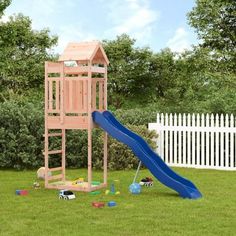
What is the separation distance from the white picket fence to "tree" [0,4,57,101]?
12.4 metres

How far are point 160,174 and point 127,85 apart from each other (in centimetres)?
1852

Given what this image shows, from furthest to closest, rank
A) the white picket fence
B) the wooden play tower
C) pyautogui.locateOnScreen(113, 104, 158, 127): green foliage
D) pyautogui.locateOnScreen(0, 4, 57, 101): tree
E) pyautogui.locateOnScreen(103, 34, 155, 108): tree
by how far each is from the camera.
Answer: pyautogui.locateOnScreen(103, 34, 155, 108): tree, pyautogui.locateOnScreen(0, 4, 57, 101): tree, pyautogui.locateOnScreen(113, 104, 158, 127): green foliage, the white picket fence, the wooden play tower

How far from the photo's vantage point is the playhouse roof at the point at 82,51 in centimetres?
1020

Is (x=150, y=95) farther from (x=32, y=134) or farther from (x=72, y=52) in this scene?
(x=72, y=52)

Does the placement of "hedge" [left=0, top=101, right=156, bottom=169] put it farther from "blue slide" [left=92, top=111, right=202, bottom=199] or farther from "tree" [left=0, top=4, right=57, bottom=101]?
"tree" [left=0, top=4, right=57, bottom=101]

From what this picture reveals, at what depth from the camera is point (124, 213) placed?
26.1 feet

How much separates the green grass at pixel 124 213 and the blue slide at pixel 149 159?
0.74ft

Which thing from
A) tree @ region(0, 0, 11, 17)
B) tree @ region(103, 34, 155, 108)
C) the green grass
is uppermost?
tree @ region(0, 0, 11, 17)

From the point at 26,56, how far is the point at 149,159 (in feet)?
62.6

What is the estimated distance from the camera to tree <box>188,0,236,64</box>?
22016 millimetres

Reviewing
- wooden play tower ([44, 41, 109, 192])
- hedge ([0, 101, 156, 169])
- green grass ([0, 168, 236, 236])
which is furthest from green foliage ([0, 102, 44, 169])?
wooden play tower ([44, 41, 109, 192])

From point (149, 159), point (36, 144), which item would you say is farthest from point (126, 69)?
point (149, 159)

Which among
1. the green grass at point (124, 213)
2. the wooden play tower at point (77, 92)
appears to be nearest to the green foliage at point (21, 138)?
the green grass at point (124, 213)

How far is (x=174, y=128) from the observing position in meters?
14.6
